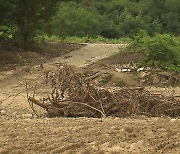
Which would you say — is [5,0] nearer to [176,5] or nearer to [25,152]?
[25,152]

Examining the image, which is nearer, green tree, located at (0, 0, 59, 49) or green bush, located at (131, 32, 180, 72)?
green bush, located at (131, 32, 180, 72)

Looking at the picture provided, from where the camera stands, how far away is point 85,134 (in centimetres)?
538

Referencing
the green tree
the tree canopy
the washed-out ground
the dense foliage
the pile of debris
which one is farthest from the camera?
the dense foliage

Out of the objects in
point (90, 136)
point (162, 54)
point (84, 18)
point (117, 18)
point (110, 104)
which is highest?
point (90, 136)

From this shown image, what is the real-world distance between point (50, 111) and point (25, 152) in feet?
6.92

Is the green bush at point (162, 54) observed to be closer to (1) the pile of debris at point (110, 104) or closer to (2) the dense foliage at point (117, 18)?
(1) the pile of debris at point (110, 104)

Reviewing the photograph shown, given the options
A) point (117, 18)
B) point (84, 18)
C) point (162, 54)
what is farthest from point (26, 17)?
point (117, 18)

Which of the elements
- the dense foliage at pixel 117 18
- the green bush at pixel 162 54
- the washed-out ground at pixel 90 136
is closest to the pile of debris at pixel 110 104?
the washed-out ground at pixel 90 136

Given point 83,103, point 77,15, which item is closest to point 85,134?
point 83,103

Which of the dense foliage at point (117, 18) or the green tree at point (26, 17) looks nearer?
the green tree at point (26, 17)

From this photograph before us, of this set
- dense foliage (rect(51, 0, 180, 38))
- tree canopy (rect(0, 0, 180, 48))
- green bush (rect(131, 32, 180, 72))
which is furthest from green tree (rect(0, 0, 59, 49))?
dense foliage (rect(51, 0, 180, 38))

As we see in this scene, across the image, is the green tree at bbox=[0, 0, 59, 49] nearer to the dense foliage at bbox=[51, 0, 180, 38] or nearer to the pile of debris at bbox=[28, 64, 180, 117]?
the pile of debris at bbox=[28, 64, 180, 117]

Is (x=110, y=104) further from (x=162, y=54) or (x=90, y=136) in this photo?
(x=162, y=54)

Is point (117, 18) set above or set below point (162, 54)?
below
